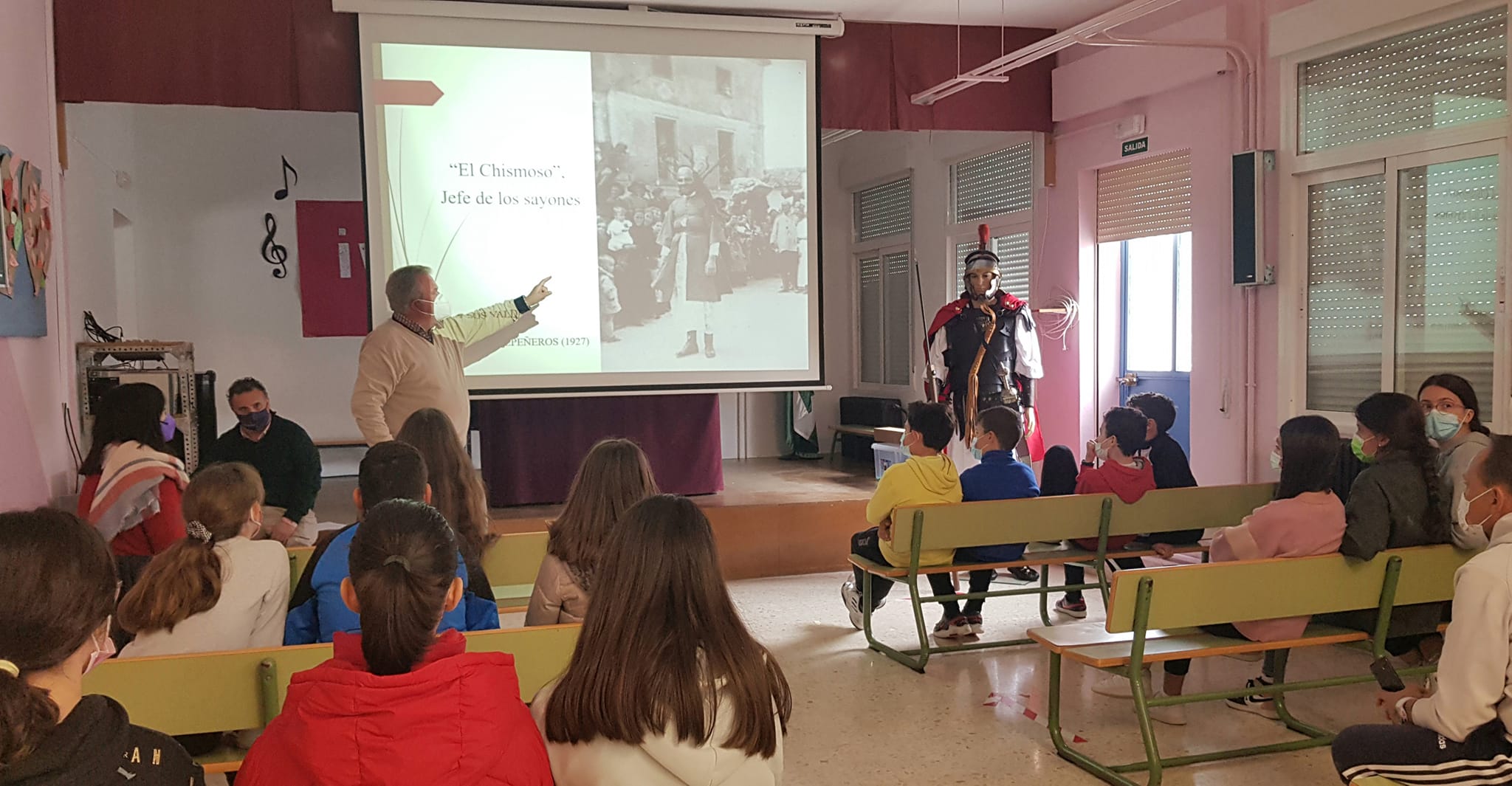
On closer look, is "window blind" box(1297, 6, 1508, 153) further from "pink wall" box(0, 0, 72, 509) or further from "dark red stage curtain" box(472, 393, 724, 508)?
"pink wall" box(0, 0, 72, 509)

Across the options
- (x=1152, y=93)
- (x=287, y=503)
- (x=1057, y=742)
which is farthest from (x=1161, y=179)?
(x=287, y=503)

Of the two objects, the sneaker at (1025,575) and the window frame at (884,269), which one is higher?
the window frame at (884,269)

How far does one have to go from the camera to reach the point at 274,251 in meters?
8.62

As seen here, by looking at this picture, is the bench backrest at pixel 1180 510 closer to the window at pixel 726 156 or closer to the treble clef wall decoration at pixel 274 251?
the window at pixel 726 156

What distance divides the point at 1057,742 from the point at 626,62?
13.7 feet

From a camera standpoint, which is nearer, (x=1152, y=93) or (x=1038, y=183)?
(x=1152, y=93)

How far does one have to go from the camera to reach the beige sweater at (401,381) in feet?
14.5

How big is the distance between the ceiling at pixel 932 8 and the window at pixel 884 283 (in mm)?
2402

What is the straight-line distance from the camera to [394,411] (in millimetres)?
4629

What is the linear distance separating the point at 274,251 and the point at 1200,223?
6.70 meters

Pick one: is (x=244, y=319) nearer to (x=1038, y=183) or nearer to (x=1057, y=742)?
(x=1038, y=183)

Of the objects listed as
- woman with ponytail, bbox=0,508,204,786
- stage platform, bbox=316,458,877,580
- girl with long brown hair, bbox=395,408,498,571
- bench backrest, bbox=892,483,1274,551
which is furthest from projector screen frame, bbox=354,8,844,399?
woman with ponytail, bbox=0,508,204,786

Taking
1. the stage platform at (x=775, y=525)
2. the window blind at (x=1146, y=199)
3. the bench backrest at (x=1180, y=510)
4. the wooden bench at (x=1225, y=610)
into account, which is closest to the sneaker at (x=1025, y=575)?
the stage platform at (x=775, y=525)

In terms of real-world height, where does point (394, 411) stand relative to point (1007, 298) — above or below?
below
